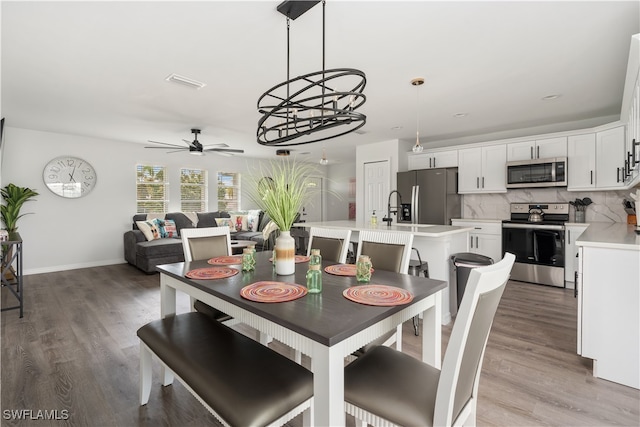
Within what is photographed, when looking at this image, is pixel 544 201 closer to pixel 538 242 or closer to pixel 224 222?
pixel 538 242

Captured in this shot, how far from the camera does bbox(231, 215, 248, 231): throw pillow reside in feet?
22.7

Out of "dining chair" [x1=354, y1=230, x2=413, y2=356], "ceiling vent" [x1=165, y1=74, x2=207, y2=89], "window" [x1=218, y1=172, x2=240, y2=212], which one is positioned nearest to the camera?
"dining chair" [x1=354, y1=230, x2=413, y2=356]

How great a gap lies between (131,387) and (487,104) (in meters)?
4.50

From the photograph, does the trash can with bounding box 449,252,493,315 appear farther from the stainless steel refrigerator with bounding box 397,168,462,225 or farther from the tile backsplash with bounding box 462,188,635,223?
the tile backsplash with bounding box 462,188,635,223

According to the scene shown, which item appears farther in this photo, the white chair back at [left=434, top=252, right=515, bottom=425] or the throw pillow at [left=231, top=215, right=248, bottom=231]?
the throw pillow at [left=231, top=215, right=248, bottom=231]

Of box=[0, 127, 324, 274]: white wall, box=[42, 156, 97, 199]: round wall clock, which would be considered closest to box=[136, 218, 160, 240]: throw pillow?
box=[0, 127, 324, 274]: white wall

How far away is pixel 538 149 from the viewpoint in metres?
4.64

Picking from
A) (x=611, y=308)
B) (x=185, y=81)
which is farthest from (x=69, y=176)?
(x=611, y=308)

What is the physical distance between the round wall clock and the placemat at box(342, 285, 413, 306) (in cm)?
603

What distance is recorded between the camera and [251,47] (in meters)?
2.42

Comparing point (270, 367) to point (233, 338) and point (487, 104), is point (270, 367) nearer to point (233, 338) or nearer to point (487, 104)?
point (233, 338)

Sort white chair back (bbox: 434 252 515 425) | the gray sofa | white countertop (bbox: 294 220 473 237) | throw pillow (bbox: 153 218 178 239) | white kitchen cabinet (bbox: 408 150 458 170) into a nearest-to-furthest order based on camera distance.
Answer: white chair back (bbox: 434 252 515 425), white countertop (bbox: 294 220 473 237), the gray sofa, white kitchen cabinet (bbox: 408 150 458 170), throw pillow (bbox: 153 218 178 239)

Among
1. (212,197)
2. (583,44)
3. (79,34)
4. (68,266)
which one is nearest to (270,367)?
(79,34)

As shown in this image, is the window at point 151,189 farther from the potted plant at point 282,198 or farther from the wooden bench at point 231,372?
the potted plant at point 282,198
